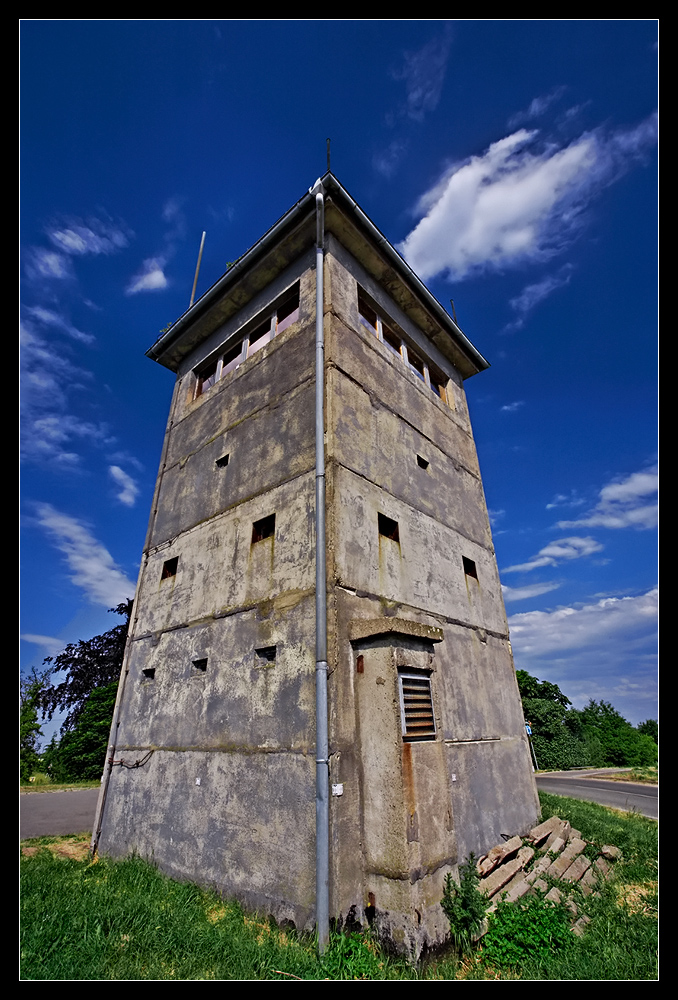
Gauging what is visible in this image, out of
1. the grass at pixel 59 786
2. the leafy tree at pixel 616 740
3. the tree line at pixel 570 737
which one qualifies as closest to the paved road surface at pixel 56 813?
the grass at pixel 59 786

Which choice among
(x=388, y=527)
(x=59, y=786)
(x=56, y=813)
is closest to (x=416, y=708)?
(x=388, y=527)

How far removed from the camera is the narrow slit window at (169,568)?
832 cm

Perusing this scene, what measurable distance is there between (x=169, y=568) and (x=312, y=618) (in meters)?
4.23

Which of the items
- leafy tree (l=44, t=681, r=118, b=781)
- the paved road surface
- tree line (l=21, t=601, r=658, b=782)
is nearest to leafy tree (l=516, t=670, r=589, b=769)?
tree line (l=21, t=601, r=658, b=782)

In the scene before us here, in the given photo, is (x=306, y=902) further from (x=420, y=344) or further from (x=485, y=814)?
(x=420, y=344)

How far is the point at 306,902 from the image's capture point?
14.3 feet

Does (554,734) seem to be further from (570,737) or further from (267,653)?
(267,653)

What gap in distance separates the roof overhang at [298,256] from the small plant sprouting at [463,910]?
32.9ft

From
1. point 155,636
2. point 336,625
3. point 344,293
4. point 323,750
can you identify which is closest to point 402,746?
point 323,750

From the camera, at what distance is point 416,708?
16.1ft

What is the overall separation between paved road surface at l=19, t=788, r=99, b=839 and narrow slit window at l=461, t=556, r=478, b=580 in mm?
9331

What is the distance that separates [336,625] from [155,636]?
427cm

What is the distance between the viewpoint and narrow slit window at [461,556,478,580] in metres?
8.73

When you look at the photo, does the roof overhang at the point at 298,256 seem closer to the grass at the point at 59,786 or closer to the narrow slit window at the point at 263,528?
the narrow slit window at the point at 263,528
